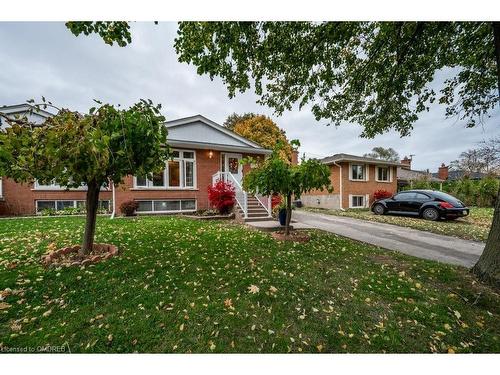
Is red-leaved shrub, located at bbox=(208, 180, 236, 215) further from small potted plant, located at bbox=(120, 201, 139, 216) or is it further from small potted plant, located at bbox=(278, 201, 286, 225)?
small potted plant, located at bbox=(120, 201, 139, 216)

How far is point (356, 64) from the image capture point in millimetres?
6461

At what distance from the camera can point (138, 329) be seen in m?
2.53

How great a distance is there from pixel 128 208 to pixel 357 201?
17.0 metres

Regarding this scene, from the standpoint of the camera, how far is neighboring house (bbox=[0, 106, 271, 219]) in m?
11.1

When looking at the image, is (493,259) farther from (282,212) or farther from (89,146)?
(89,146)

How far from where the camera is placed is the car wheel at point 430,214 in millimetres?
11983

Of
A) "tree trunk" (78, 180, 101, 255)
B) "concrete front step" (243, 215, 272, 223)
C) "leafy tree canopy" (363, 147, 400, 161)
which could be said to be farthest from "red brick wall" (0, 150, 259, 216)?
"leafy tree canopy" (363, 147, 400, 161)

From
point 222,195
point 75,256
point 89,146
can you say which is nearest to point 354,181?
point 222,195

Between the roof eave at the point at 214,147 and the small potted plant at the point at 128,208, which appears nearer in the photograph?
the small potted plant at the point at 128,208

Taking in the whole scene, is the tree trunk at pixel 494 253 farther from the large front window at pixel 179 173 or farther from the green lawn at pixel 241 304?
the large front window at pixel 179 173

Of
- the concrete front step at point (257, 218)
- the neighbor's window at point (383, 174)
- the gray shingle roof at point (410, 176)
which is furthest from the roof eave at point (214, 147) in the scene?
the gray shingle roof at point (410, 176)

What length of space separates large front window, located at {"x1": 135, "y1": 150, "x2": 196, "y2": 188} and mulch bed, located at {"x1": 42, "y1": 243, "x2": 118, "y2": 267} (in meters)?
8.15

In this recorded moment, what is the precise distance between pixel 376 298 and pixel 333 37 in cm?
514
